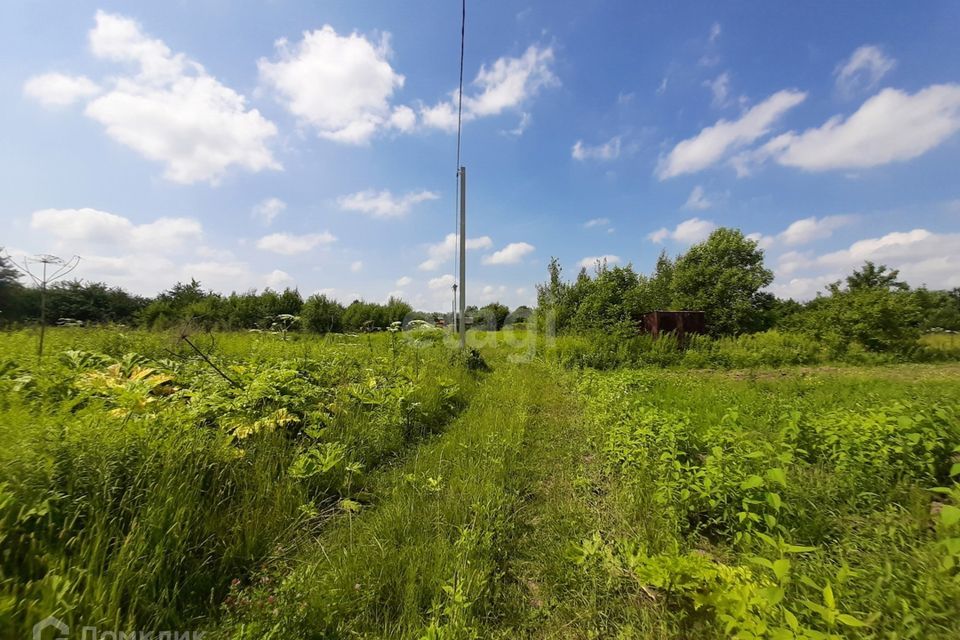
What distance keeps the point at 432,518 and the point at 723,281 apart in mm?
29964

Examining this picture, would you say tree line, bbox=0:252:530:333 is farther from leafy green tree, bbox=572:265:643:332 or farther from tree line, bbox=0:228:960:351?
leafy green tree, bbox=572:265:643:332

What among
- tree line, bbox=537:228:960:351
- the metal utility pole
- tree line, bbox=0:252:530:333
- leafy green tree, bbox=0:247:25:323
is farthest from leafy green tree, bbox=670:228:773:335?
leafy green tree, bbox=0:247:25:323

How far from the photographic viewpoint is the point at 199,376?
329 centimetres

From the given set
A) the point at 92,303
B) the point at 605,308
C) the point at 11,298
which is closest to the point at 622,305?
the point at 605,308

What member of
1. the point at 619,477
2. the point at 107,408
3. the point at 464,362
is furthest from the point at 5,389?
the point at 464,362

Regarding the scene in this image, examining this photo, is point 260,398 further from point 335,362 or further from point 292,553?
point 335,362

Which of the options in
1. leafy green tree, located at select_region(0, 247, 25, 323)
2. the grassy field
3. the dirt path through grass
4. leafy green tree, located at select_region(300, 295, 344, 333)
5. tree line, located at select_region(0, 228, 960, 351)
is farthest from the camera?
leafy green tree, located at select_region(300, 295, 344, 333)

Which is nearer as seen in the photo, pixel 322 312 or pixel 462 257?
pixel 462 257

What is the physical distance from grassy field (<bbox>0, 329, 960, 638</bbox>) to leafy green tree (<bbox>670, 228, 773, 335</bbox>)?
25423mm

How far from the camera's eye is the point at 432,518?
7.90 feet

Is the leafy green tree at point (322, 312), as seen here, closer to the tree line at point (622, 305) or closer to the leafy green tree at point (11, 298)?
the tree line at point (622, 305)

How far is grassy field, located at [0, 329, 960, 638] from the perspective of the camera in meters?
1.46

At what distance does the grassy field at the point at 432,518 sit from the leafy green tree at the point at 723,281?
25423 millimetres

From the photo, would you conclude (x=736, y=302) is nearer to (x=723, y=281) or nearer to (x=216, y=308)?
(x=723, y=281)
